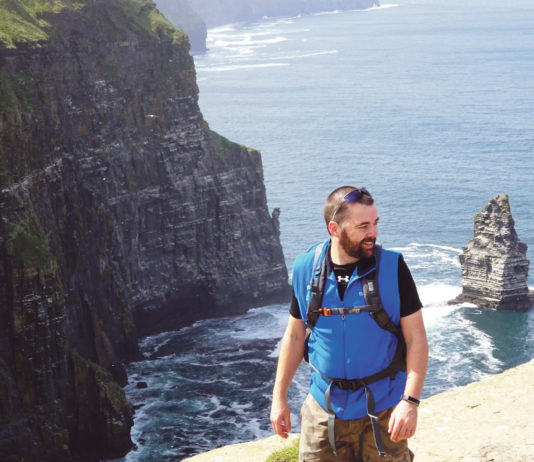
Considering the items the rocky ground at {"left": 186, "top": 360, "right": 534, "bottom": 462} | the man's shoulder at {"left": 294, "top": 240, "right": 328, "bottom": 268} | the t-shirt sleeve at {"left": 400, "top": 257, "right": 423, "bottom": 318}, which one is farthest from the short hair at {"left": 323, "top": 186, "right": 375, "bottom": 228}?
the rocky ground at {"left": 186, "top": 360, "right": 534, "bottom": 462}

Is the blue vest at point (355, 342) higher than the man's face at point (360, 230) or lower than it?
lower

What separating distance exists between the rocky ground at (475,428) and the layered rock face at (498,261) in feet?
233

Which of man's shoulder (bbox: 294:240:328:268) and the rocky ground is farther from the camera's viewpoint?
the rocky ground

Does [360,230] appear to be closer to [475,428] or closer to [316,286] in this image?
[316,286]

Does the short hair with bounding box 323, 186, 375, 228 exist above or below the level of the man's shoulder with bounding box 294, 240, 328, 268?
above

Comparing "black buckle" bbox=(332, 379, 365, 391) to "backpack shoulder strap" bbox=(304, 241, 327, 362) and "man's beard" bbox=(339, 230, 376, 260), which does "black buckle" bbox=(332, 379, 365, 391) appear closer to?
"backpack shoulder strap" bbox=(304, 241, 327, 362)

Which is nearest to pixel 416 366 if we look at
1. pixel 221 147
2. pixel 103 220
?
pixel 103 220

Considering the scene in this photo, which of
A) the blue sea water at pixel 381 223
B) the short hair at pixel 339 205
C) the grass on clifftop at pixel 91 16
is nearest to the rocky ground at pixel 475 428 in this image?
the short hair at pixel 339 205

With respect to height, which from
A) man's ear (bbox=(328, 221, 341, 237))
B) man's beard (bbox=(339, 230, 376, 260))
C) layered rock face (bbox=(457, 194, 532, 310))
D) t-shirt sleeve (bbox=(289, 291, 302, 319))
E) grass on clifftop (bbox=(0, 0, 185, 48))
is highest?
grass on clifftop (bbox=(0, 0, 185, 48))

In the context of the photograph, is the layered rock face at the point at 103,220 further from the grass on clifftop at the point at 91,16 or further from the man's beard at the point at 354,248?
the man's beard at the point at 354,248

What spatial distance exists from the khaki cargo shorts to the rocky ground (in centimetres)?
538

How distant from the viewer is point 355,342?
13773 millimetres

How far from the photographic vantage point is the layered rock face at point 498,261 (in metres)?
94.5

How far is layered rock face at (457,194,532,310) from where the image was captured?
94500 mm
